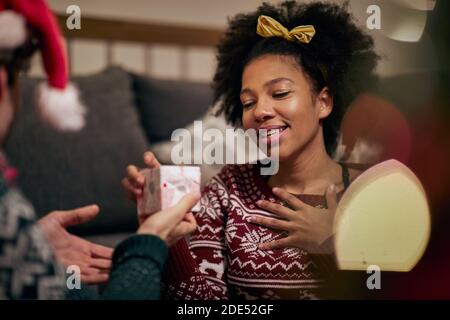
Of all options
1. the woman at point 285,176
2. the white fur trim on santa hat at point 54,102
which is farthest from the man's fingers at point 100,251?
the white fur trim on santa hat at point 54,102

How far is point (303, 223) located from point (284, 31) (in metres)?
0.29

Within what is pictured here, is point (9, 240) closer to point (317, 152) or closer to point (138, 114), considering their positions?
point (317, 152)

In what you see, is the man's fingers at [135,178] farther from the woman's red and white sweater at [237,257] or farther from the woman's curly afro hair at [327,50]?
the woman's curly afro hair at [327,50]

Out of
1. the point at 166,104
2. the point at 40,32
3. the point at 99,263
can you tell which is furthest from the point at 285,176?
the point at 166,104

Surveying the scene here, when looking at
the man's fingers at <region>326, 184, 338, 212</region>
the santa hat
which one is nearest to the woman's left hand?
the man's fingers at <region>326, 184, 338, 212</region>

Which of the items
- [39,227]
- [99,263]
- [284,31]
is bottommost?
[99,263]

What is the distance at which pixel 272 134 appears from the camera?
2.86 feet

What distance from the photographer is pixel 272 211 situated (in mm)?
887

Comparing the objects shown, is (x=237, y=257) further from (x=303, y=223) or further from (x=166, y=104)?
(x=166, y=104)

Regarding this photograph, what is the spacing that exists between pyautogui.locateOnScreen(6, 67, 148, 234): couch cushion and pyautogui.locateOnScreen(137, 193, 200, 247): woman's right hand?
0.73 ft

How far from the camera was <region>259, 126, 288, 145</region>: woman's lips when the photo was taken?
869mm

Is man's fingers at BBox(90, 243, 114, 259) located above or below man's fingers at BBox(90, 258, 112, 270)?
above

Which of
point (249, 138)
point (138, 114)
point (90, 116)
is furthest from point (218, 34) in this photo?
point (249, 138)

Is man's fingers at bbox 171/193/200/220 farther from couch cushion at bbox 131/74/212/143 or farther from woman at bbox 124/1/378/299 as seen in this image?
couch cushion at bbox 131/74/212/143
